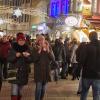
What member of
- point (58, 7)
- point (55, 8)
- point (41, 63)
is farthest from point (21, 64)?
point (55, 8)

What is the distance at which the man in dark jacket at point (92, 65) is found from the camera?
12016 millimetres

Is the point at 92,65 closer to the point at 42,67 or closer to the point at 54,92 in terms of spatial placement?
the point at 42,67

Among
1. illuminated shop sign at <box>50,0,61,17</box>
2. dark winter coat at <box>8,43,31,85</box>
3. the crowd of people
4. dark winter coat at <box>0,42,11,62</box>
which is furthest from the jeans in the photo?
illuminated shop sign at <box>50,0,61,17</box>

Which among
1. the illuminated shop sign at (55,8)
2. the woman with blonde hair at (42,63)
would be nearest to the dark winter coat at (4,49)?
the woman with blonde hair at (42,63)

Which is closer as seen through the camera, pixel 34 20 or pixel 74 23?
pixel 74 23

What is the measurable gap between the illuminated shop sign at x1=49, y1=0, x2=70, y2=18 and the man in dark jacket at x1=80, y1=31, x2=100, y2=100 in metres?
53.5

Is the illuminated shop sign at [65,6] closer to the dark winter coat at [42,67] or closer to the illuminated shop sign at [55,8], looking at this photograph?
the illuminated shop sign at [55,8]

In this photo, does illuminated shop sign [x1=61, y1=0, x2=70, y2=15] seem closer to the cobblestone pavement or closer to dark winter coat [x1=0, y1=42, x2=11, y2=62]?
the cobblestone pavement

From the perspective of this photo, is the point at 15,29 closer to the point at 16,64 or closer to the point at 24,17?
the point at 24,17

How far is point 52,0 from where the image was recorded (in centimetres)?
8262

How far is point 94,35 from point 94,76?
97 centimetres

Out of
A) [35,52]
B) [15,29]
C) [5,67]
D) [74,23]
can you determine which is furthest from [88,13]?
[15,29]

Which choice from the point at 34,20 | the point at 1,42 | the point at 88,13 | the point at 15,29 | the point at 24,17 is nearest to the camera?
the point at 1,42

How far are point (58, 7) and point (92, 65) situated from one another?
63.0 m
